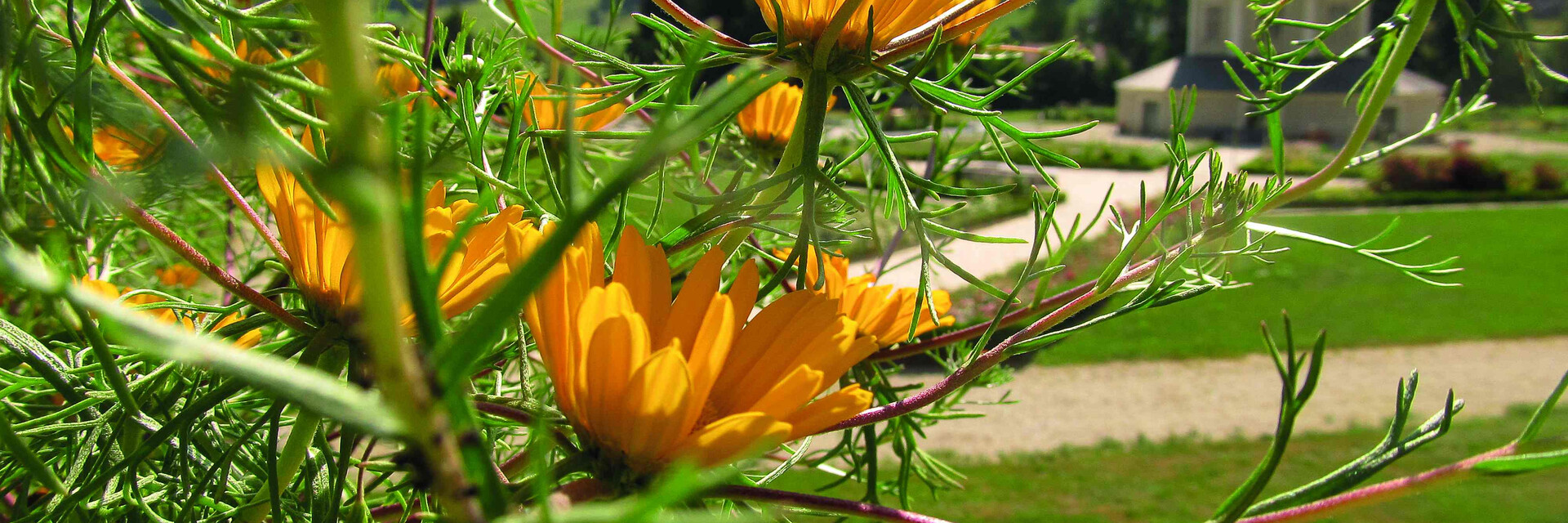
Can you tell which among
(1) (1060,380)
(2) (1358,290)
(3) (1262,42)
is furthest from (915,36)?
(2) (1358,290)

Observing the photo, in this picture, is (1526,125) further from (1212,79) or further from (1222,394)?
(1222,394)

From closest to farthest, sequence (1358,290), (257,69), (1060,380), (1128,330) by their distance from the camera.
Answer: (257,69)
(1060,380)
(1128,330)
(1358,290)

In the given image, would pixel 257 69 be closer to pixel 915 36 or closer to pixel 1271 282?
pixel 915 36

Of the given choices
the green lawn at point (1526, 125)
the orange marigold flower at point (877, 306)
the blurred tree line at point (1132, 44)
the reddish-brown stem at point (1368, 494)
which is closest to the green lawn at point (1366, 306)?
the orange marigold flower at point (877, 306)

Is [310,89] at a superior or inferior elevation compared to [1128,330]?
superior

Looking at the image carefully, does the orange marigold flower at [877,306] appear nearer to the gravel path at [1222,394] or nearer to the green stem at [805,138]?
the green stem at [805,138]

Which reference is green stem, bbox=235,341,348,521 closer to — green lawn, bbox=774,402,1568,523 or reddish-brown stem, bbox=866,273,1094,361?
reddish-brown stem, bbox=866,273,1094,361

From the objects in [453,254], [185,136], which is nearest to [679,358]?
[453,254]
